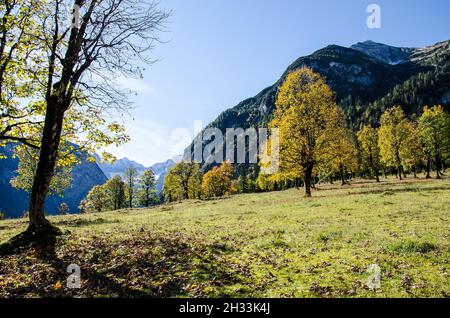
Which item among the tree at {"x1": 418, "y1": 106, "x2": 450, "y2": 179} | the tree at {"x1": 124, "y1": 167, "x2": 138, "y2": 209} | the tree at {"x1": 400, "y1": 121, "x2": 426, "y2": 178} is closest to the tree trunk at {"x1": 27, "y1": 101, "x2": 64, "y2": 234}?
the tree at {"x1": 400, "y1": 121, "x2": 426, "y2": 178}

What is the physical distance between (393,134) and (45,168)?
3014 inches

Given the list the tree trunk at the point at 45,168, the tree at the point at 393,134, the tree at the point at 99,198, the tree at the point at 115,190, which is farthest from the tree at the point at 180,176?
the tree trunk at the point at 45,168

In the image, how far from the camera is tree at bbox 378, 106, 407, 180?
73.9 m

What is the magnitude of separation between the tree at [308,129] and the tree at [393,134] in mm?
40224

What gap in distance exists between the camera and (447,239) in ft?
47.0

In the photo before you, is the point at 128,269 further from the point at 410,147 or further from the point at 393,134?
the point at 410,147

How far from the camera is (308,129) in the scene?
4206cm

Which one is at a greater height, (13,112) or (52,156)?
(13,112)

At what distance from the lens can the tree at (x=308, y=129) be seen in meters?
41.4

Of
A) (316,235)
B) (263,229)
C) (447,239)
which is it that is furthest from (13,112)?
(447,239)

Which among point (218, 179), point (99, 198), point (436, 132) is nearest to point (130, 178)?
point (99, 198)

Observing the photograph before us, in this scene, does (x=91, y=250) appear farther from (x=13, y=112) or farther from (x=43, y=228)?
(x=13, y=112)

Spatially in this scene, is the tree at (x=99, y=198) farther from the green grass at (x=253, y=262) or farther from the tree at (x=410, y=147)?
the green grass at (x=253, y=262)
